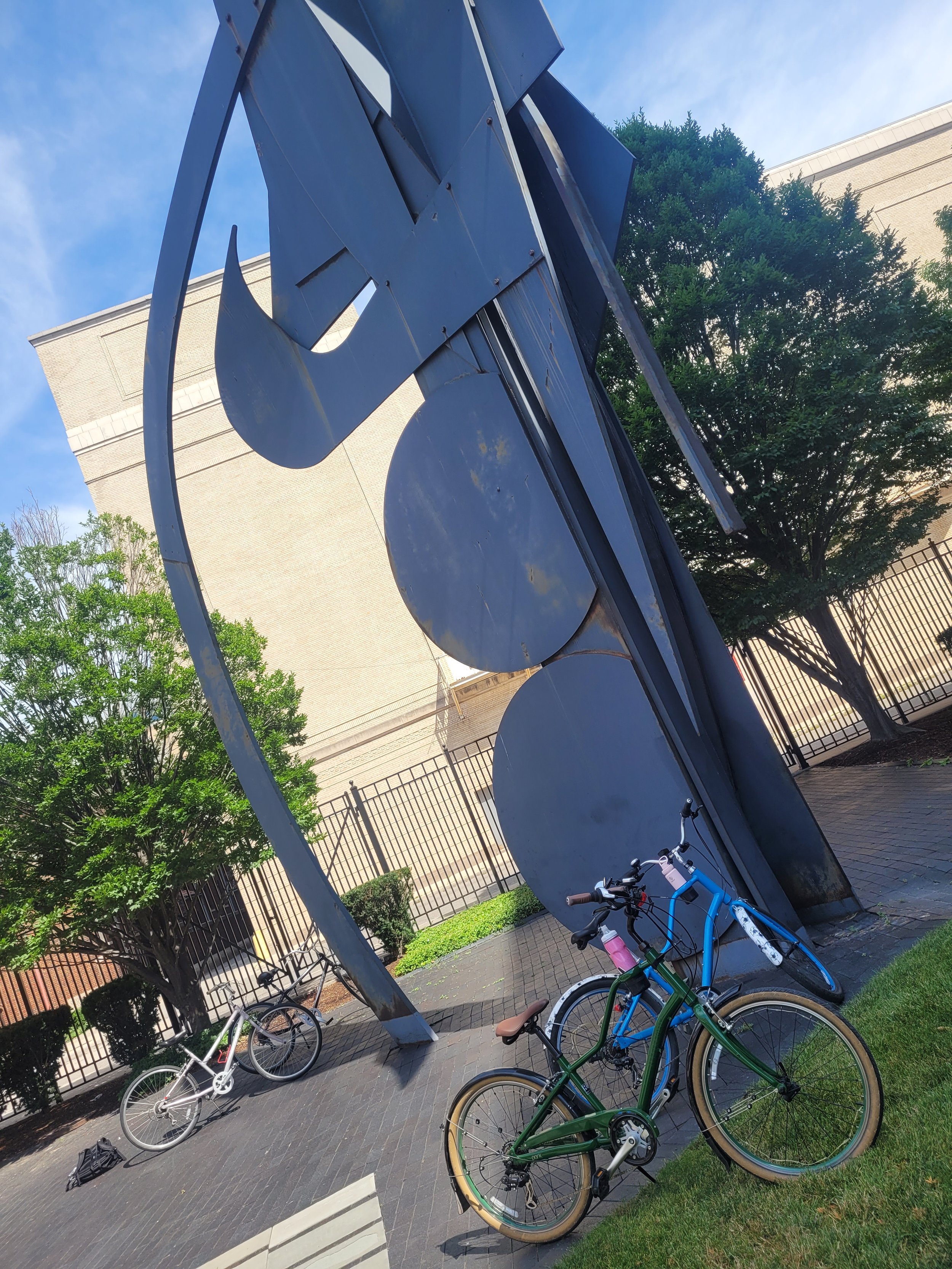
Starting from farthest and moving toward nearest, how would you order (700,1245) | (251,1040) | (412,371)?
1. (251,1040)
2. (412,371)
3. (700,1245)

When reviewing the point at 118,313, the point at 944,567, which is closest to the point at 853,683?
the point at 944,567

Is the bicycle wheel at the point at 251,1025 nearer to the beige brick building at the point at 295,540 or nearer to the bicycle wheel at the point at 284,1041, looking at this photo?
the bicycle wheel at the point at 284,1041

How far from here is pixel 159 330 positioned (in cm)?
655

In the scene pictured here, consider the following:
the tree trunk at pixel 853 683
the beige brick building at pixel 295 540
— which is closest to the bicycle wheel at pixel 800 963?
the tree trunk at pixel 853 683

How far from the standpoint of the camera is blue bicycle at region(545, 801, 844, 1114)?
3.28 meters

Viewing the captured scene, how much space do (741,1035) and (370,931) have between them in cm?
1000

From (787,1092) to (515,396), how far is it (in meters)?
3.93

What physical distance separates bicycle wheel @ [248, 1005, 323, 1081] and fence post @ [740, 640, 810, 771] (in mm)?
8555

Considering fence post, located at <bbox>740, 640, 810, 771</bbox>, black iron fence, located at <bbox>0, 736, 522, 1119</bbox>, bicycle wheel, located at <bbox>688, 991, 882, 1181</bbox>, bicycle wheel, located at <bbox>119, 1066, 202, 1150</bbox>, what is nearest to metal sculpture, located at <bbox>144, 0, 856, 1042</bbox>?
bicycle wheel, located at <bbox>688, 991, 882, 1181</bbox>

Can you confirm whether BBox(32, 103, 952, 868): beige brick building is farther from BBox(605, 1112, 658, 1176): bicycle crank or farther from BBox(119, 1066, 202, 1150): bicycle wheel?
BBox(605, 1112, 658, 1176): bicycle crank

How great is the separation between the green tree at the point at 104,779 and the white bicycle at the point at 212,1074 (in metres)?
2.49

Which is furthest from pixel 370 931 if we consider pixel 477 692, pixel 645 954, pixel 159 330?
pixel 477 692

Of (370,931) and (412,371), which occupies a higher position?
(412,371)

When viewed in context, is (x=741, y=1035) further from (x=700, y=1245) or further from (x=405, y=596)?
(x=405, y=596)
